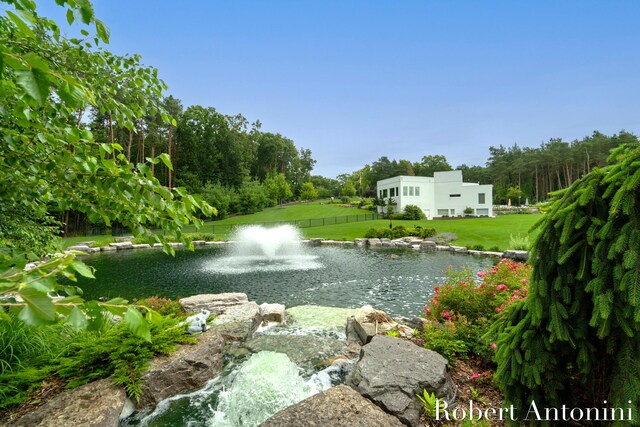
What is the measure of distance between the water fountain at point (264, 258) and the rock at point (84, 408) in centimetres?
1008

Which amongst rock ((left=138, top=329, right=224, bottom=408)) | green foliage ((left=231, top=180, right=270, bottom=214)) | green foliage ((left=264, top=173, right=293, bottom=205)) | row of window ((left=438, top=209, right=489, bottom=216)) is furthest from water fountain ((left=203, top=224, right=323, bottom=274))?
green foliage ((left=264, top=173, right=293, bottom=205))

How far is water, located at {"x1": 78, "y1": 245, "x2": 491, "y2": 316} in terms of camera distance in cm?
995

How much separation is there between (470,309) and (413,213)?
33.6 m

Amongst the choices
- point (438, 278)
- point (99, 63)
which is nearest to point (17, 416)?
point (99, 63)

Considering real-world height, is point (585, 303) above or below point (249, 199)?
below

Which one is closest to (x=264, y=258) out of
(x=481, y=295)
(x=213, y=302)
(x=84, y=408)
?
(x=213, y=302)

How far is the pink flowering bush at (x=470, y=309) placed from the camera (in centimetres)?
465

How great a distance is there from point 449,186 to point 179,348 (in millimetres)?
42774

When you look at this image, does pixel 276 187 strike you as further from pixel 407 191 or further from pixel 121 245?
pixel 121 245

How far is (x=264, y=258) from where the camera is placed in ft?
57.6

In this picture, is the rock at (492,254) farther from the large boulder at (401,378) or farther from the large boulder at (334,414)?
the large boulder at (334,414)

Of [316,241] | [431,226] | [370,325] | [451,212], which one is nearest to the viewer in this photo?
[370,325]

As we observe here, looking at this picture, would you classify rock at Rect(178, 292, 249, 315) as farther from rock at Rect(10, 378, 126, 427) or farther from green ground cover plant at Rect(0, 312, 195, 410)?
rock at Rect(10, 378, 126, 427)

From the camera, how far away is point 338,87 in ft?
114
